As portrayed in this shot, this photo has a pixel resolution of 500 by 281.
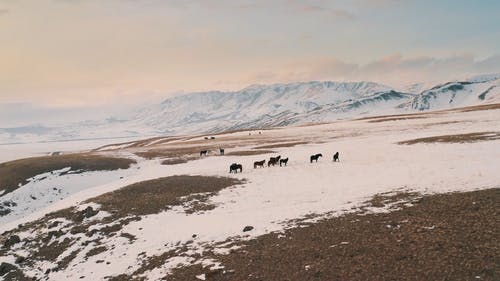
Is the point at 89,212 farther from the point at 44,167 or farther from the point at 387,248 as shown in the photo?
the point at 44,167

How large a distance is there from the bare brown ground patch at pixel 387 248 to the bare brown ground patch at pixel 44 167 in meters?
40.5

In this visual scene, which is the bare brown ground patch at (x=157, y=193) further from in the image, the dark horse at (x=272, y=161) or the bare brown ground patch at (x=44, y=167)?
the bare brown ground patch at (x=44, y=167)

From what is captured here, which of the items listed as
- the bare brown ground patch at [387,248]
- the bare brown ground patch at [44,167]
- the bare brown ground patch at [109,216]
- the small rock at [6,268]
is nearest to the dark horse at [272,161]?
the bare brown ground patch at [109,216]

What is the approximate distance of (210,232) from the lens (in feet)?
83.4

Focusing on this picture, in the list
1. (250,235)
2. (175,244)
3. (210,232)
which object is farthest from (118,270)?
(250,235)

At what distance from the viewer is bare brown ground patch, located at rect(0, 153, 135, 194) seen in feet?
167

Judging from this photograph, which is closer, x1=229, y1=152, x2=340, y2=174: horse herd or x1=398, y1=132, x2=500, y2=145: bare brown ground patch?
x1=229, y1=152, x2=340, y2=174: horse herd

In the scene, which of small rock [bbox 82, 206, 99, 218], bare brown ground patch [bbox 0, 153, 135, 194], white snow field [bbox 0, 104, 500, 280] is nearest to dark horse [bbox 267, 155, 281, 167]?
white snow field [bbox 0, 104, 500, 280]

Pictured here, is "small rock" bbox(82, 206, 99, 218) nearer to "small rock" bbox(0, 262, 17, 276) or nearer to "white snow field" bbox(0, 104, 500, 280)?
"white snow field" bbox(0, 104, 500, 280)

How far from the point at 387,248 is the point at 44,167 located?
172 feet

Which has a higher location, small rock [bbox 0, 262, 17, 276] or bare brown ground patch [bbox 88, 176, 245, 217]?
bare brown ground patch [bbox 88, 176, 245, 217]

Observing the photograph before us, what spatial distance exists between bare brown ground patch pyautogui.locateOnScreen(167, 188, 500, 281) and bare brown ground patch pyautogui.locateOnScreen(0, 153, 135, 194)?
1596 inches

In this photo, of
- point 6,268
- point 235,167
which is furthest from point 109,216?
point 235,167

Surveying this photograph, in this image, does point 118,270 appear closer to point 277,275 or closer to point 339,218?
point 277,275
